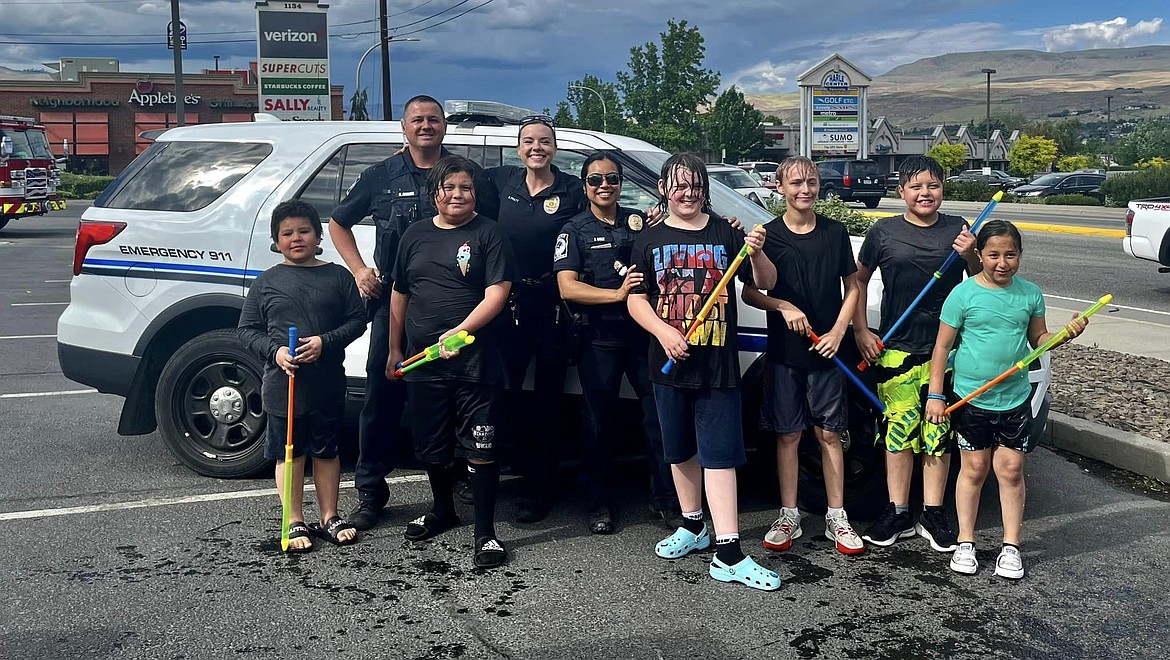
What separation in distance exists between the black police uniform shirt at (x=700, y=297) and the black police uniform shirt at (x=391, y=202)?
1.01m

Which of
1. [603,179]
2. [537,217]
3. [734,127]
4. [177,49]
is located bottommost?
[537,217]

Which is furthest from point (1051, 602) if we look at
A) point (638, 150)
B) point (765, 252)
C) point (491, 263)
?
point (638, 150)

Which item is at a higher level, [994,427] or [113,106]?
[113,106]

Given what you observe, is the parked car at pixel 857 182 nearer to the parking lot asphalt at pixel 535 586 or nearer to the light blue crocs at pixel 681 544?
the parking lot asphalt at pixel 535 586

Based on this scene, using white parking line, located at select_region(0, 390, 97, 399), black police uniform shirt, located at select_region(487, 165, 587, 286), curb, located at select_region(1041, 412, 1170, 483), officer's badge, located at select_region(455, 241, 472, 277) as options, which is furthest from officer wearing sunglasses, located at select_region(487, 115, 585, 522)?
white parking line, located at select_region(0, 390, 97, 399)

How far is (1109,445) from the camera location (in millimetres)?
6055

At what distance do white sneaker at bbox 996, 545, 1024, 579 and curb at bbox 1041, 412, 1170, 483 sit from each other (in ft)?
6.22

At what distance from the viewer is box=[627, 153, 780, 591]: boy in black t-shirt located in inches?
171

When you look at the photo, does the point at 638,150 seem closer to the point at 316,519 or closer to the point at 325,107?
the point at 316,519

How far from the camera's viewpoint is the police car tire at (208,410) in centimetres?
555

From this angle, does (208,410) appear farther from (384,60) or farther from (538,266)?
(384,60)

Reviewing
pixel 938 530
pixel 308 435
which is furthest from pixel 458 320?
pixel 938 530

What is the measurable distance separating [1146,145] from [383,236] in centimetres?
6936

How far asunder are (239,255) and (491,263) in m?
1.73
